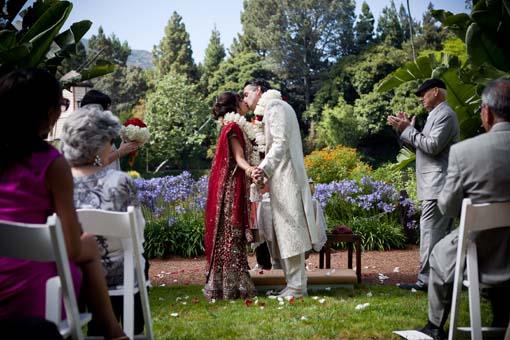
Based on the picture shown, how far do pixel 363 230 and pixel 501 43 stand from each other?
4.15 meters

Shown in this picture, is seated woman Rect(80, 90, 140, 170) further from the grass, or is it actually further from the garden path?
the garden path

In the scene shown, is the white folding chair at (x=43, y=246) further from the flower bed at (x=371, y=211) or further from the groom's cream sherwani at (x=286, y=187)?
the flower bed at (x=371, y=211)

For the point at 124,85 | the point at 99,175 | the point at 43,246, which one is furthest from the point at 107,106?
the point at 124,85

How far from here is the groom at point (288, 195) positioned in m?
6.00


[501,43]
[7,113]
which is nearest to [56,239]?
[7,113]

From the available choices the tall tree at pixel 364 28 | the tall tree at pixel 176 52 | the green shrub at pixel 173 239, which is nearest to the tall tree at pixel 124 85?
the tall tree at pixel 176 52

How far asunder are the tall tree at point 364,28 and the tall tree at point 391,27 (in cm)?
73

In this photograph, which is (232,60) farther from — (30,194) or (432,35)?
(30,194)

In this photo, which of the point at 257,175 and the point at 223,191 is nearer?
the point at 257,175

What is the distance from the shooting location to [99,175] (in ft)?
11.9

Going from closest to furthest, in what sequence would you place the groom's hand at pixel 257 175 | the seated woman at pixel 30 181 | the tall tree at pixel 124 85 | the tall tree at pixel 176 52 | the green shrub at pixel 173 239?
the seated woman at pixel 30 181, the groom's hand at pixel 257 175, the green shrub at pixel 173 239, the tall tree at pixel 176 52, the tall tree at pixel 124 85

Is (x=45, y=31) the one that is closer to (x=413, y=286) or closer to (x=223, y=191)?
(x=223, y=191)

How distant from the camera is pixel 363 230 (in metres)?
10.2

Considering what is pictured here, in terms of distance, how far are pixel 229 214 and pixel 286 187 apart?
0.58m
